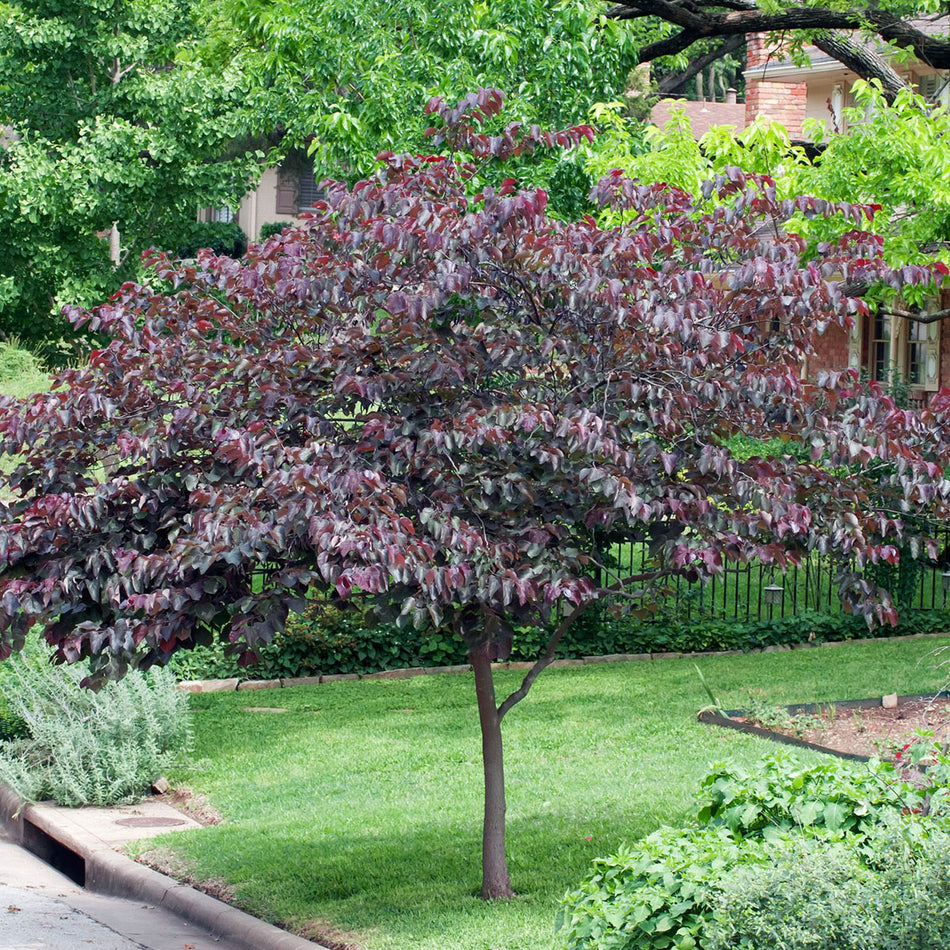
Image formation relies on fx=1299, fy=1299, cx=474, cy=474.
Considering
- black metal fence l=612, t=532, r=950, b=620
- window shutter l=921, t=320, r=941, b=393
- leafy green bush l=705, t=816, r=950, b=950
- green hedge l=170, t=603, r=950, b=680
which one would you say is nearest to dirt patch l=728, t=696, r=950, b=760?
black metal fence l=612, t=532, r=950, b=620

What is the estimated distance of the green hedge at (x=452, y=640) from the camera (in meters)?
12.9

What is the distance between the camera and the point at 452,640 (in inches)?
537

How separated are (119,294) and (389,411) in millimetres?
1435

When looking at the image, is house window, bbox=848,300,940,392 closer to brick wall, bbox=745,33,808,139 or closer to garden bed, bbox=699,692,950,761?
brick wall, bbox=745,33,808,139

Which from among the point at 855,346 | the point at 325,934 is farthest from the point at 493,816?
the point at 855,346

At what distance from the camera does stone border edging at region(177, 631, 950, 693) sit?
12711 millimetres

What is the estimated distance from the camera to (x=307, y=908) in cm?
678

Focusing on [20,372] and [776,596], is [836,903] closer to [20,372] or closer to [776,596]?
[776,596]

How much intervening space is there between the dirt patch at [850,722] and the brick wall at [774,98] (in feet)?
54.4

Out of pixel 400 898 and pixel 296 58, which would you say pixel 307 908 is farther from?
pixel 296 58

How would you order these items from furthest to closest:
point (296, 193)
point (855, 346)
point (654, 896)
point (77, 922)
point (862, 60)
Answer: point (296, 193) < point (855, 346) < point (862, 60) < point (77, 922) < point (654, 896)

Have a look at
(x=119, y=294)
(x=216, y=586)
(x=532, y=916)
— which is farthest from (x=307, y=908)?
(x=119, y=294)

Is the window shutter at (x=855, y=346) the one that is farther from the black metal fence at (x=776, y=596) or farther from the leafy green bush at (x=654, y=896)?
the leafy green bush at (x=654, y=896)

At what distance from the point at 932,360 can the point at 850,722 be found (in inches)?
558
